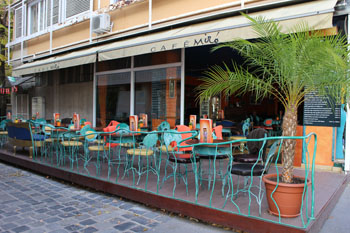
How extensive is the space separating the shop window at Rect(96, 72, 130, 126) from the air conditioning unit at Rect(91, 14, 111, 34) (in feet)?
4.82

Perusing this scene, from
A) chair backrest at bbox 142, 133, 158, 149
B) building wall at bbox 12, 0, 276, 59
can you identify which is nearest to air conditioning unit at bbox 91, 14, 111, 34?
building wall at bbox 12, 0, 276, 59

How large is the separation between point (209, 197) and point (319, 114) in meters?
3.00

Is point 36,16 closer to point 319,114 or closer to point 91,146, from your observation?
point 91,146

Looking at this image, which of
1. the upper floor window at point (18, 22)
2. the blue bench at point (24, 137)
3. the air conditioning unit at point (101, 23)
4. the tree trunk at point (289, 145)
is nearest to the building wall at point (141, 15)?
the air conditioning unit at point (101, 23)

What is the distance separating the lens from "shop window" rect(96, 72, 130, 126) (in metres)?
9.13

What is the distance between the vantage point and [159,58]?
8023 mm

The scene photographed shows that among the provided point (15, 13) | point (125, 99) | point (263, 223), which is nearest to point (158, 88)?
point (125, 99)

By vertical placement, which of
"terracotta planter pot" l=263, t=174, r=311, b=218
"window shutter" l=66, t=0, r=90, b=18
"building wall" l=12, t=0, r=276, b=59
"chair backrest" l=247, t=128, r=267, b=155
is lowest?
"terracotta planter pot" l=263, t=174, r=311, b=218

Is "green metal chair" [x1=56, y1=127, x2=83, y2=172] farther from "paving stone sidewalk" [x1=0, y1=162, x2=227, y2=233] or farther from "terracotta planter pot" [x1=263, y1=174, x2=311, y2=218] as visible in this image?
"terracotta planter pot" [x1=263, y1=174, x2=311, y2=218]

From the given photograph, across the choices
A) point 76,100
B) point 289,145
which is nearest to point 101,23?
point 76,100

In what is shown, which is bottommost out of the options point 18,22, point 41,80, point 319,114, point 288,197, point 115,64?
point 288,197

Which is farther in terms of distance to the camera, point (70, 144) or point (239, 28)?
point (70, 144)

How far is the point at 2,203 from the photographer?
4273 mm

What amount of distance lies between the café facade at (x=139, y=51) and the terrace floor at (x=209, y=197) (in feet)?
5.52
